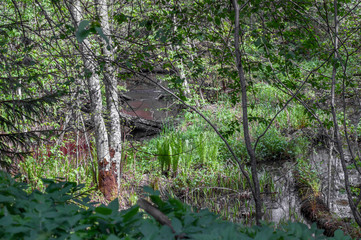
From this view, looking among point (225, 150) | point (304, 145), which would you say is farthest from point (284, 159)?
point (225, 150)

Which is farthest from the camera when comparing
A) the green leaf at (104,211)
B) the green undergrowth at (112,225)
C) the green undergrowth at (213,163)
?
the green undergrowth at (213,163)

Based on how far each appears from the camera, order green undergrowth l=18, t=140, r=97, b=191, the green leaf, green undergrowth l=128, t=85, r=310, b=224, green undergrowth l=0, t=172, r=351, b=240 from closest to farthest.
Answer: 1. green undergrowth l=0, t=172, r=351, b=240
2. the green leaf
3. green undergrowth l=18, t=140, r=97, b=191
4. green undergrowth l=128, t=85, r=310, b=224

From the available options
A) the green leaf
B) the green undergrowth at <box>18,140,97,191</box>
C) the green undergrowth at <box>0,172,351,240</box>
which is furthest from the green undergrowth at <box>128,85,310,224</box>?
the green leaf

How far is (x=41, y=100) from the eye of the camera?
3.49m

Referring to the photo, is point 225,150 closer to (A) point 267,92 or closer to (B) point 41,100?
(A) point 267,92

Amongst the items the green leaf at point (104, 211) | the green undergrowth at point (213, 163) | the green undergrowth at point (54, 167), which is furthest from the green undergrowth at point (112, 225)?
the green undergrowth at point (54, 167)

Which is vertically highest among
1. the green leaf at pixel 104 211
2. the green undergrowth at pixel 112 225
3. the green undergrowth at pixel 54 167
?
the green undergrowth at pixel 54 167

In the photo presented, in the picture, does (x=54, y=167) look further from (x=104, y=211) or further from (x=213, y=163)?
(x=104, y=211)

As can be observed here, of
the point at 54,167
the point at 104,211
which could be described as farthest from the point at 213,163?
the point at 104,211

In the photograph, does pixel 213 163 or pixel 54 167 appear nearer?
pixel 54 167

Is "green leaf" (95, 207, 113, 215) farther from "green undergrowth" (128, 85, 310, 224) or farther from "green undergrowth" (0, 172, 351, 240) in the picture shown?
"green undergrowth" (128, 85, 310, 224)

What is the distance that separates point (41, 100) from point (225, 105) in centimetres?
722

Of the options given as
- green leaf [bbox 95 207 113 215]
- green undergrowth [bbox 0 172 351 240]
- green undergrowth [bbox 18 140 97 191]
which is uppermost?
green undergrowth [bbox 18 140 97 191]

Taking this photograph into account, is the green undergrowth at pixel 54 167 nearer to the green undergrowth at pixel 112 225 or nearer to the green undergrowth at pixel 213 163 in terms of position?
the green undergrowth at pixel 213 163
